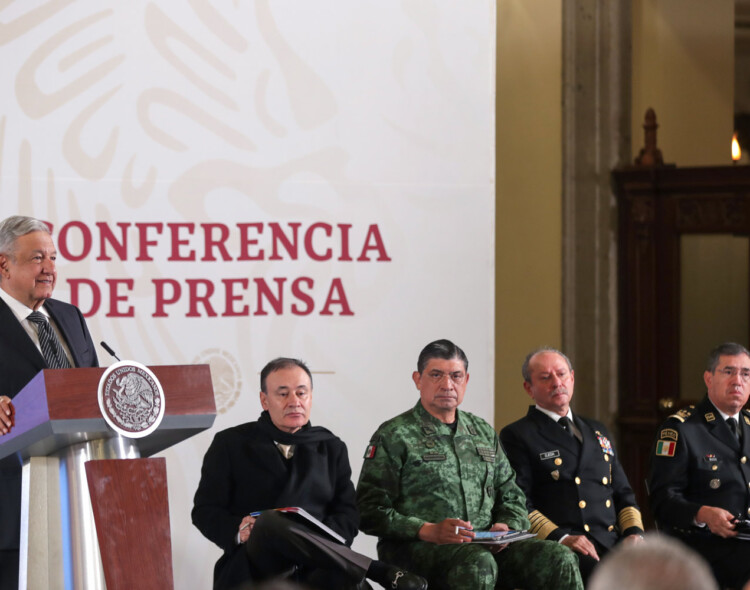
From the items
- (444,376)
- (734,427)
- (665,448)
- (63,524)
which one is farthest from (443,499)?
(63,524)

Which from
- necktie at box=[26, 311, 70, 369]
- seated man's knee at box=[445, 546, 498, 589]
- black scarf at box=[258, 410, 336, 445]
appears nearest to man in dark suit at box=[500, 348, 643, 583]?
seated man's knee at box=[445, 546, 498, 589]

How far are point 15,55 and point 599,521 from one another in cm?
285

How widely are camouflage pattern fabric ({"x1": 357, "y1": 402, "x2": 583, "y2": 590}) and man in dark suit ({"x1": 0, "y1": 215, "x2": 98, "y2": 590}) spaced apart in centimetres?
125

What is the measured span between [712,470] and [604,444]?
15.6 inches

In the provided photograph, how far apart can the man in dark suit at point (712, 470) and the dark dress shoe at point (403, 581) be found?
3.74 feet

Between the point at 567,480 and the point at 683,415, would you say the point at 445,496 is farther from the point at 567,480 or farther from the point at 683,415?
the point at 683,415

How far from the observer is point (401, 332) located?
15.5 ft

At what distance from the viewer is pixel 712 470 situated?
410cm

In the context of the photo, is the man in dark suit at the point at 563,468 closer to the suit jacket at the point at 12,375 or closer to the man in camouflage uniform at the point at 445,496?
the man in camouflage uniform at the point at 445,496

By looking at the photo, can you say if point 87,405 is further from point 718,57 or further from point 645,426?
point 718,57

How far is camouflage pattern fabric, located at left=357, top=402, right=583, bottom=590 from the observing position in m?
3.58

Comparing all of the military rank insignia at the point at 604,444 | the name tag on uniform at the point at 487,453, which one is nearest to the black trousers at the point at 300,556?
the name tag on uniform at the point at 487,453

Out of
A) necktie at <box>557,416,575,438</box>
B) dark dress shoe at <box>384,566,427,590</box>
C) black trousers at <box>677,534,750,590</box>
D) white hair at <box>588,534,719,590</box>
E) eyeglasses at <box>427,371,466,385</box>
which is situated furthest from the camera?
necktie at <box>557,416,575,438</box>

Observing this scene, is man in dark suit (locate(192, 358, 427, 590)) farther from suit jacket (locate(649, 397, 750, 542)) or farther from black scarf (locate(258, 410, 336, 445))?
suit jacket (locate(649, 397, 750, 542))
